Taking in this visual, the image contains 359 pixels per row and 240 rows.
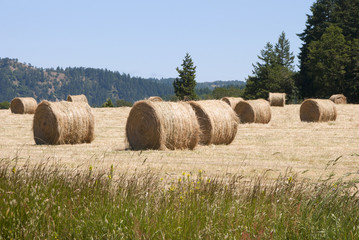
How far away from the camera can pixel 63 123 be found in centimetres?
1708

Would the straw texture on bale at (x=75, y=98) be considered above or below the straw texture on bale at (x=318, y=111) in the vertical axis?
above

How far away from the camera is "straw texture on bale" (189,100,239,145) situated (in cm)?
1658

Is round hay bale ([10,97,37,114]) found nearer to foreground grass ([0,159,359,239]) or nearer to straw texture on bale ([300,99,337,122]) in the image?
straw texture on bale ([300,99,337,122])

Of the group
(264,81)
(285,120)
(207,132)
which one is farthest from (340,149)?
(264,81)

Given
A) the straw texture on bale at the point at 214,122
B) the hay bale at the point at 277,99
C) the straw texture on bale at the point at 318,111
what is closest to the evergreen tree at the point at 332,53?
the hay bale at the point at 277,99

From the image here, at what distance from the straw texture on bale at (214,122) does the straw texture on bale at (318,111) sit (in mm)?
13242

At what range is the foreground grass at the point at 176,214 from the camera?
4836mm

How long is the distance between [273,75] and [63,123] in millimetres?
64176

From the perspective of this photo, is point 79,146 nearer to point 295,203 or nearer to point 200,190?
point 200,190

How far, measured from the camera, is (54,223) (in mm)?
5203

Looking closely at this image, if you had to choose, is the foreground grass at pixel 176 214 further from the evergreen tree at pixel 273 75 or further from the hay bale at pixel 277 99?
the evergreen tree at pixel 273 75

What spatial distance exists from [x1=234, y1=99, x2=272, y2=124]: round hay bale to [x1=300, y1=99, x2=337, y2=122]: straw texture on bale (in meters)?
2.79

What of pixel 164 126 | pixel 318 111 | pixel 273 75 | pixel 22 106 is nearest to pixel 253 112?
pixel 318 111

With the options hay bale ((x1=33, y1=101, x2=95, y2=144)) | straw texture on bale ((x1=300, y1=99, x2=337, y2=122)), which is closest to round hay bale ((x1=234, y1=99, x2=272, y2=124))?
straw texture on bale ((x1=300, y1=99, x2=337, y2=122))
